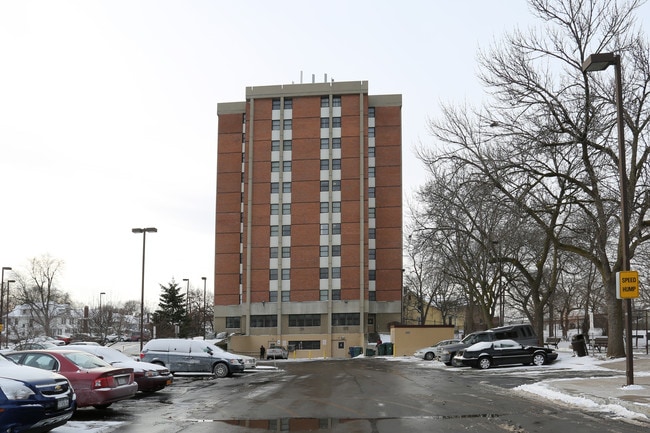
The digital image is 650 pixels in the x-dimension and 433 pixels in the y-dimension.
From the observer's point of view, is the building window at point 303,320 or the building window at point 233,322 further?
the building window at point 233,322

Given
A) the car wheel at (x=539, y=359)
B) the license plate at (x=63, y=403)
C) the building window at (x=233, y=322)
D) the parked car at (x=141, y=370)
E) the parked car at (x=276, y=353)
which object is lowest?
the parked car at (x=276, y=353)

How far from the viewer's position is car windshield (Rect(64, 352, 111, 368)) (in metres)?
14.2

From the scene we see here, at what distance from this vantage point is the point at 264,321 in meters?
75.7

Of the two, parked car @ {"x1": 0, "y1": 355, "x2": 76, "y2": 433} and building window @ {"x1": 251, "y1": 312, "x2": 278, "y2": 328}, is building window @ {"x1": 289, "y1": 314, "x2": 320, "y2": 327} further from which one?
parked car @ {"x1": 0, "y1": 355, "x2": 76, "y2": 433}

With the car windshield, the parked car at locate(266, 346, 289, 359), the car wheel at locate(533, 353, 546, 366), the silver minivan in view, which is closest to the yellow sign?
the car windshield

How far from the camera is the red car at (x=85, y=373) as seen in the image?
13523 mm

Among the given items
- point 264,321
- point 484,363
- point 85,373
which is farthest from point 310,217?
point 85,373

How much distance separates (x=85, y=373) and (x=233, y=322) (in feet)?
214

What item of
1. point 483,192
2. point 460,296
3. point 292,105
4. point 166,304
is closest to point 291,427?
point 483,192

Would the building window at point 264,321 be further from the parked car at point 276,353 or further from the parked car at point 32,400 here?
the parked car at point 32,400

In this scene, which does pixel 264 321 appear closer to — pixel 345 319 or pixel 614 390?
pixel 345 319

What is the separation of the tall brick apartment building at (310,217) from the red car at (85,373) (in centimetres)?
6054

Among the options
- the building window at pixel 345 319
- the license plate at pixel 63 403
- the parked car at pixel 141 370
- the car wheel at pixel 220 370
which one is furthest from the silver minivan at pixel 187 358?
the building window at pixel 345 319

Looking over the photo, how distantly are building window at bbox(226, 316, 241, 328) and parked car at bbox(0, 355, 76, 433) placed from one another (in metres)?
67.7
